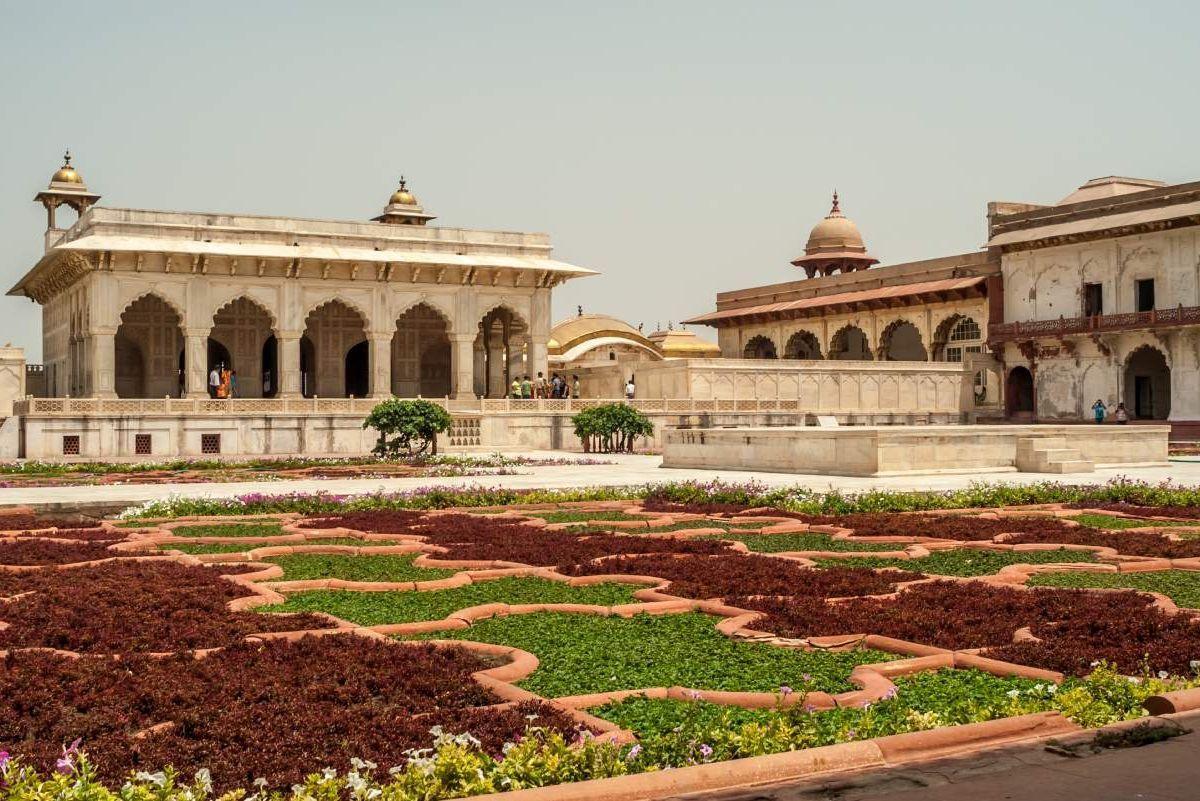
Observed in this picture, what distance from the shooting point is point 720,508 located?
42.1ft

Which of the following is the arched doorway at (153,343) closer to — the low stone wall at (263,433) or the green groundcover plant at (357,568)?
the low stone wall at (263,433)

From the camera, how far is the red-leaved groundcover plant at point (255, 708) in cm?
389

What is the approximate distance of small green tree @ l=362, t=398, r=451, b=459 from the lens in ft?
83.4

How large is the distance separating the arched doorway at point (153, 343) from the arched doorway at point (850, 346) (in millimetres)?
22811

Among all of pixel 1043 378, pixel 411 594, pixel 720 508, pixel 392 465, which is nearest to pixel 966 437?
pixel 720 508

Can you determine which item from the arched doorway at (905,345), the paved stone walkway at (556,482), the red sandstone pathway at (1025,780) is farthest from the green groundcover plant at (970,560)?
the arched doorway at (905,345)

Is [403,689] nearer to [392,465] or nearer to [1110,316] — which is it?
[392,465]

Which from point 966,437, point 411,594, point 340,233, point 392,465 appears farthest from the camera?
point 340,233

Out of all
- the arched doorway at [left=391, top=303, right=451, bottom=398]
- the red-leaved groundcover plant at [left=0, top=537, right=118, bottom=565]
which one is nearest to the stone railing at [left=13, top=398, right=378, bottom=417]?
the arched doorway at [left=391, top=303, right=451, bottom=398]

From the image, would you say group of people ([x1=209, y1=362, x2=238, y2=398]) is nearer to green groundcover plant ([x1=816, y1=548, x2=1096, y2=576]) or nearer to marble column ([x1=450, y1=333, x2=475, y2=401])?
marble column ([x1=450, y1=333, x2=475, y2=401])

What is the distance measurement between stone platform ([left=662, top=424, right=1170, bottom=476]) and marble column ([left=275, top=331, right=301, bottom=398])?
46.4ft

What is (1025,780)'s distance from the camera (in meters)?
3.71

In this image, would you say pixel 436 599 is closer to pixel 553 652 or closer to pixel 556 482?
pixel 553 652

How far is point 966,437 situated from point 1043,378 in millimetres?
21351
